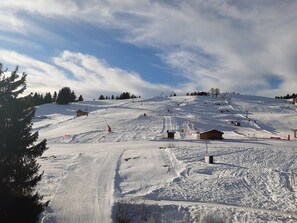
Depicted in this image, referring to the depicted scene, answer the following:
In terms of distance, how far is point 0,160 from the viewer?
2288 cm

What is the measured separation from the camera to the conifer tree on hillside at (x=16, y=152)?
22.7 m

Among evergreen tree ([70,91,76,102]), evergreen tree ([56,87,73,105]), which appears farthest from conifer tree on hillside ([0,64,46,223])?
evergreen tree ([70,91,76,102])

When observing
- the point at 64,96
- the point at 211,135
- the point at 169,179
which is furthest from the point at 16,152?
the point at 64,96

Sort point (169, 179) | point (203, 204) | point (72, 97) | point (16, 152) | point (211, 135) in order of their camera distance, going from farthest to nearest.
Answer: point (72, 97), point (211, 135), point (169, 179), point (203, 204), point (16, 152)

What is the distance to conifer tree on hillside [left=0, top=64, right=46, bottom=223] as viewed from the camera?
2269cm

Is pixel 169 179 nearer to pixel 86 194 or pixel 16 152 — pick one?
pixel 86 194

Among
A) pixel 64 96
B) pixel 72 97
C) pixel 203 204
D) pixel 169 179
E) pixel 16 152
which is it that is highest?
pixel 72 97

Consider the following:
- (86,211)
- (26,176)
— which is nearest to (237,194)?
(86,211)

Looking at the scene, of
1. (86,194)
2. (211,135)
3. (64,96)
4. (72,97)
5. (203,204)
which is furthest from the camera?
(72,97)

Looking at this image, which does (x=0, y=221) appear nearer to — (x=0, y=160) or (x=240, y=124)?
(x=0, y=160)

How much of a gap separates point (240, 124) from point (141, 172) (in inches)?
2181

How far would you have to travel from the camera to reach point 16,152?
2375cm

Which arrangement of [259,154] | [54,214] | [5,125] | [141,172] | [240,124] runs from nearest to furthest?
[5,125], [54,214], [141,172], [259,154], [240,124]

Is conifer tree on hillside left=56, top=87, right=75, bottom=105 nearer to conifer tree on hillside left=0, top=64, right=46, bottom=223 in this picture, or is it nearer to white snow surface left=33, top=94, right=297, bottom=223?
white snow surface left=33, top=94, right=297, bottom=223
